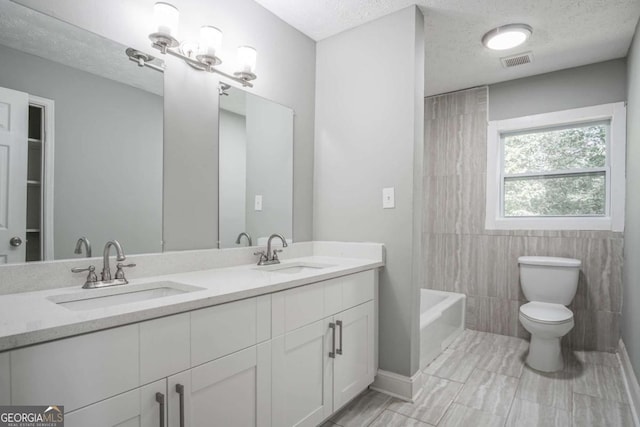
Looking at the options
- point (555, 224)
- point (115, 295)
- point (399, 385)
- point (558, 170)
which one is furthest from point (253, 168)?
point (558, 170)

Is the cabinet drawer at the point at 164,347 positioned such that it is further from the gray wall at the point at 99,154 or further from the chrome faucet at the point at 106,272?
the gray wall at the point at 99,154

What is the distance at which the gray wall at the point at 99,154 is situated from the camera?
1270 millimetres

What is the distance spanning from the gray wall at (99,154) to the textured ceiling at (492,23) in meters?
1.16

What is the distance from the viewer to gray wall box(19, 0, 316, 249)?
4.71 ft

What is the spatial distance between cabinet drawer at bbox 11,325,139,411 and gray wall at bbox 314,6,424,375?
156 cm

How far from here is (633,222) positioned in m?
2.18

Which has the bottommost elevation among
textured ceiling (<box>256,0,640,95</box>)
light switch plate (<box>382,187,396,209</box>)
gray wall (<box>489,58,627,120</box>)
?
light switch plate (<box>382,187,396,209</box>)

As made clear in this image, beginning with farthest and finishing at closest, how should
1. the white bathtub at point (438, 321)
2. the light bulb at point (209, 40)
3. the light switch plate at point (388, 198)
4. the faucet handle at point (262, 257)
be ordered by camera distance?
the white bathtub at point (438, 321)
the light switch plate at point (388, 198)
the faucet handle at point (262, 257)
the light bulb at point (209, 40)

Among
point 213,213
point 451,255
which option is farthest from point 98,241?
point 451,255

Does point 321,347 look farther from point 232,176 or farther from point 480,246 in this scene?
point 480,246

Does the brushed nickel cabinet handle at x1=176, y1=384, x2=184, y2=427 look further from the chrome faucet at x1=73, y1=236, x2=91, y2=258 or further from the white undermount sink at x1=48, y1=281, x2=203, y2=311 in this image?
the chrome faucet at x1=73, y1=236, x2=91, y2=258

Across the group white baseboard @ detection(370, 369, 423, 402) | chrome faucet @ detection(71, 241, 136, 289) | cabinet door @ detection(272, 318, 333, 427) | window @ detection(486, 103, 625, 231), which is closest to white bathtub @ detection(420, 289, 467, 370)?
white baseboard @ detection(370, 369, 423, 402)

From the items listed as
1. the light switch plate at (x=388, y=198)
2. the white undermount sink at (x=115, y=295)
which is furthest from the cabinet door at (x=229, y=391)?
the light switch plate at (x=388, y=198)

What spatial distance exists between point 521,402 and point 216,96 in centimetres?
251
